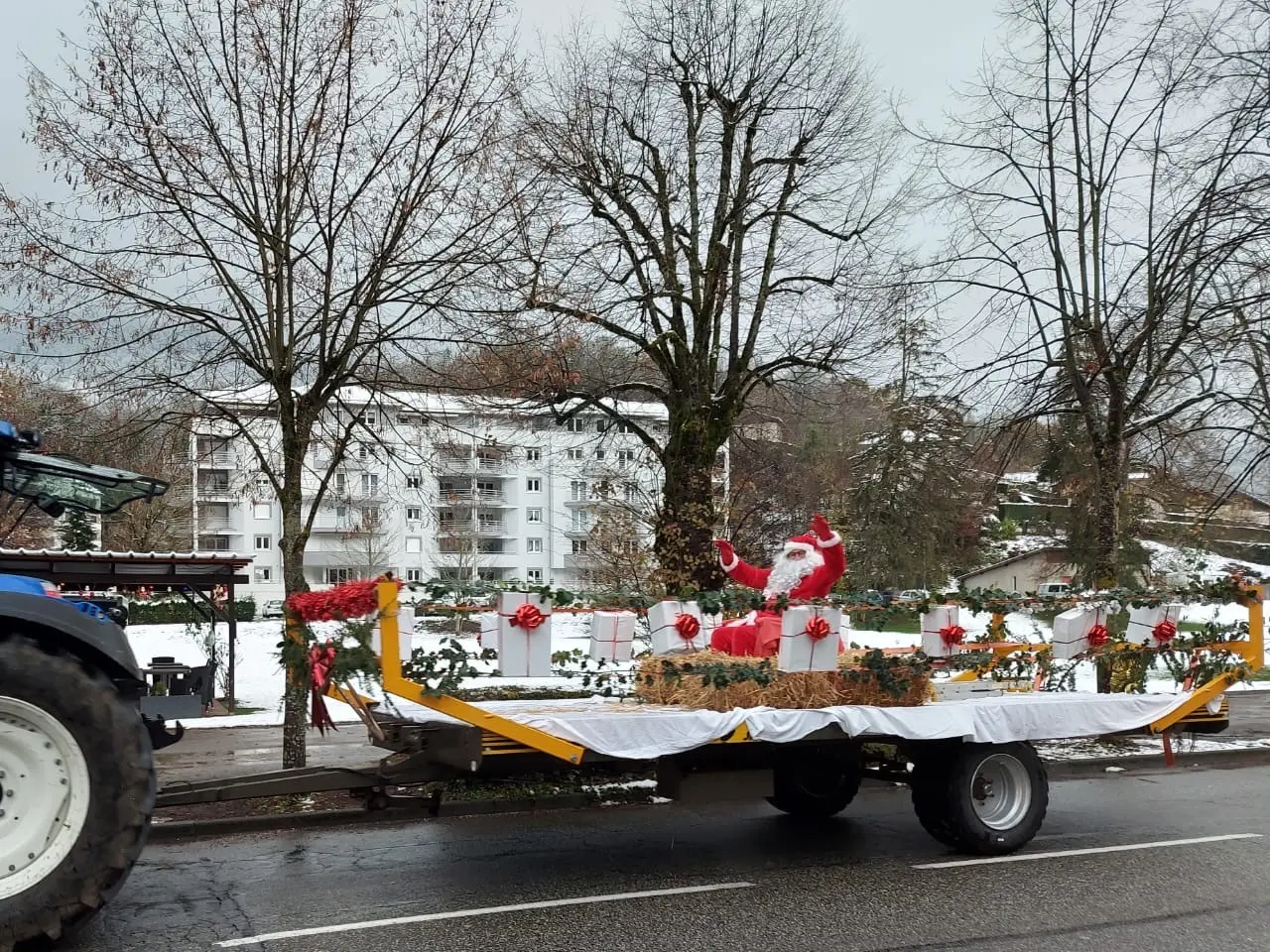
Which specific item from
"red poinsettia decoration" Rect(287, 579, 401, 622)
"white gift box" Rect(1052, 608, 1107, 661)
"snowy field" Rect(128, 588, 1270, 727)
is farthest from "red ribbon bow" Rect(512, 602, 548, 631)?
"white gift box" Rect(1052, 608, 1107, 661)

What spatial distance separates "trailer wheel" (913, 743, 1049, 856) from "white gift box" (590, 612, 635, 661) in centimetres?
227

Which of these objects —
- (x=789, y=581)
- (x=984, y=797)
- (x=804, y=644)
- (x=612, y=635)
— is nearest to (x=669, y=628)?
(x=612, y=635)

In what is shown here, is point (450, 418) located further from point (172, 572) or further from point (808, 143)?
point (808, 143)

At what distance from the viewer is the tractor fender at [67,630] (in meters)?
5.57

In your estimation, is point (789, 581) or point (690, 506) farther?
point (690, 506)

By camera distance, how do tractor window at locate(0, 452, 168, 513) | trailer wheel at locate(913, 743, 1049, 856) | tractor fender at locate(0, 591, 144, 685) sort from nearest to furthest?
1. tractor fender at locate(0, 591, 144, 685)
2. tractor window at locate(0, 452, 168, 513)
3. trailer wheel at locate(913, 743, 1049, 856)

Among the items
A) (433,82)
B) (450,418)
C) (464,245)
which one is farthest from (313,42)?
(450,418)

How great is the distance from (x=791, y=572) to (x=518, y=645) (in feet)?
9.89

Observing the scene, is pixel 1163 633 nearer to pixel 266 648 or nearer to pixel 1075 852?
pixel 1075 852

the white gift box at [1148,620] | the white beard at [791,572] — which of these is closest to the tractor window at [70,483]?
the white beard at [791,572]

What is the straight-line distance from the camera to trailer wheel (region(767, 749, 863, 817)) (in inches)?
350

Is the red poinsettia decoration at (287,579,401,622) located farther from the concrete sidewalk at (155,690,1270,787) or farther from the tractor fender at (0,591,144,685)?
the concrete sidewalk at (155,690,1270,787)

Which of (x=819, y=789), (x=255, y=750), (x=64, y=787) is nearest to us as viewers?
(x=64, y=787)

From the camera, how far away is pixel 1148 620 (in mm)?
9328
